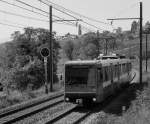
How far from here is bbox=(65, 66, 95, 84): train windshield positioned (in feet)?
60.5

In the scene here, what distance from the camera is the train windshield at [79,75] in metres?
18.5

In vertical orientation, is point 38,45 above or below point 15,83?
above

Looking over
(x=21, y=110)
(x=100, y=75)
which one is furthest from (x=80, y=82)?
(x=21, y=110)

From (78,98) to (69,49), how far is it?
126m

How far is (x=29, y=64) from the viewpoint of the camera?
46844mm

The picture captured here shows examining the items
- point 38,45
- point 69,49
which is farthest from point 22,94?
point 69,49

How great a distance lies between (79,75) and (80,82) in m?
0.36

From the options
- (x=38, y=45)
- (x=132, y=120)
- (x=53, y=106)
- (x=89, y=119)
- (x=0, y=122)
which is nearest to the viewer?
(x=132, y=120)

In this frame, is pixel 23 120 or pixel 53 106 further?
pixel 53 106

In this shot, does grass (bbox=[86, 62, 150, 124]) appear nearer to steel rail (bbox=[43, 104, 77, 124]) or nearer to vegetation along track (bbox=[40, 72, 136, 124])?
vegetation along track (bbox=[40, 72, 136, 124])

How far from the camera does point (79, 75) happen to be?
60.8 feet

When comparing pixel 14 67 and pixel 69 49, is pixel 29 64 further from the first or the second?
pixel 69 49

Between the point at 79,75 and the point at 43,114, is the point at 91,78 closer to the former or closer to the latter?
the point at 79,75

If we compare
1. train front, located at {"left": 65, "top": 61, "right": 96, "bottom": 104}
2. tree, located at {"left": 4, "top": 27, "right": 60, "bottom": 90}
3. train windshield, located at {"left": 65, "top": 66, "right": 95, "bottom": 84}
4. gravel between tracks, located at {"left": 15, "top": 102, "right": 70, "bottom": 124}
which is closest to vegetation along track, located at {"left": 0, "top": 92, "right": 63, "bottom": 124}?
gravel between tracks, located at {"left": 15, "top": 102, "right": 70, "bottom": 124}
